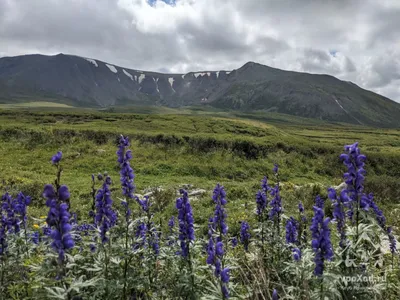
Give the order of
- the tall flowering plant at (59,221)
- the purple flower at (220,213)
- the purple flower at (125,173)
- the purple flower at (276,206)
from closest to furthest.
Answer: the tall flowering plant at (59,221) < the purple flower at (125,173) < the purple flower at (220,213) < the purple flower at (276,206)

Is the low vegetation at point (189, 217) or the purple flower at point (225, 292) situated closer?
the purple flower at point (225, 292)

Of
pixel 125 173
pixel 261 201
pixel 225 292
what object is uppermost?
pixel 125 173

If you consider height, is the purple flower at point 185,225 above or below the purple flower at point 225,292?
above

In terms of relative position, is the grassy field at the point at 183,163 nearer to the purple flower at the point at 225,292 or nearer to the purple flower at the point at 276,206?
the purple flower at the point at 276,206

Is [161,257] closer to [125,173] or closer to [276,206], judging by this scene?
[125,173]

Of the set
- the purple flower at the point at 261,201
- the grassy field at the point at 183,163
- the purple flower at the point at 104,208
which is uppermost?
the purple flower at the point at 104,208

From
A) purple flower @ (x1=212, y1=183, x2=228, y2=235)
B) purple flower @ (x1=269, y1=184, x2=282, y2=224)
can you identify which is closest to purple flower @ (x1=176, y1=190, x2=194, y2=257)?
purple flower @ (x1=212, y1=183, x2=228, y2=235)

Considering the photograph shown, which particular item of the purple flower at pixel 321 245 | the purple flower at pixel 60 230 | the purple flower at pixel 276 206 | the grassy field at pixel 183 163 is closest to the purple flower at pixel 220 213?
the purple flower at pixel 276 206

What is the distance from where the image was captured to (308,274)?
4090mm

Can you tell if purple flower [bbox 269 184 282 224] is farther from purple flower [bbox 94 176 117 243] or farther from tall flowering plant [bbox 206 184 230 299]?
purple flower [bbox 94 176 117 243]

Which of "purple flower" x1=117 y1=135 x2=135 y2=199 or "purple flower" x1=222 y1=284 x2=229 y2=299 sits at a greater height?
"purple flower" x1=117 y1=135 x2=135 y2=199

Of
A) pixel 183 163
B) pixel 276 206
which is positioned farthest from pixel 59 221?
pixel 183 163

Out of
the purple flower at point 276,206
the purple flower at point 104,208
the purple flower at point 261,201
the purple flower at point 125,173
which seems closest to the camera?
the purple flower at point 104,208

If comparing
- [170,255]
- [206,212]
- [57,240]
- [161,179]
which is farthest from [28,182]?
[57,240]
